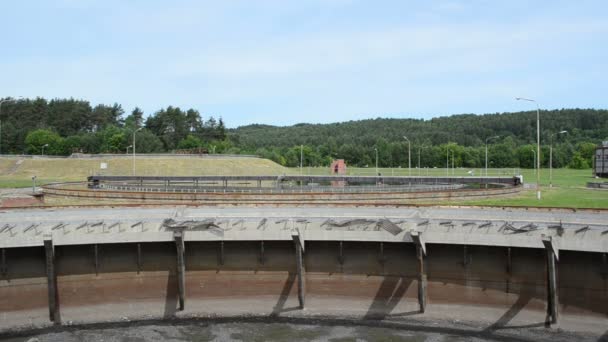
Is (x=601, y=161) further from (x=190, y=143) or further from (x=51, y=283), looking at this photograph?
(x=190, y=143)

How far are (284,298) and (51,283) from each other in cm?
1194

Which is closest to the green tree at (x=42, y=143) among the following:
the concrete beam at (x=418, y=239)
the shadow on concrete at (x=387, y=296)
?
the shadow on concrete at (x=387, y=296)

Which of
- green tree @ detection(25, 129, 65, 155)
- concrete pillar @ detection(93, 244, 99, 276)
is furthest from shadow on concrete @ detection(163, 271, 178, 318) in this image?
green tree @ detection(25, 129, 65, 155)

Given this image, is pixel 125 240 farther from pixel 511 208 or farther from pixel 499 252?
pixel 511 208

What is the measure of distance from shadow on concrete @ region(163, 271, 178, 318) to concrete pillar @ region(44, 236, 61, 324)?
17.6 feet

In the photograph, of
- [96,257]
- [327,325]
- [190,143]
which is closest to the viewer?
[327,325]

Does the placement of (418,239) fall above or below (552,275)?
above

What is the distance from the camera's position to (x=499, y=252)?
98.0 ft

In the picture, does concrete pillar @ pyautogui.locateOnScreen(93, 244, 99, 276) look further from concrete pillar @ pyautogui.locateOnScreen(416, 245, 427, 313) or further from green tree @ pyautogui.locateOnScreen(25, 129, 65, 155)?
green tree @ pyautogui.locateOnScreen(25, 129, 65, 155)

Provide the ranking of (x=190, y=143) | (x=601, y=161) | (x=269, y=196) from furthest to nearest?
(x=190, y=143) < (x=601, y=161) < (x=269, y=196)

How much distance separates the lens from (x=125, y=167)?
131500 mm

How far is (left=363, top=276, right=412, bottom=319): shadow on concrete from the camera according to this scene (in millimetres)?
30750

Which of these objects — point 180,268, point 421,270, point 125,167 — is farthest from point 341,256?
point 125,167

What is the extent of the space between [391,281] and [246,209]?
11.6 m
